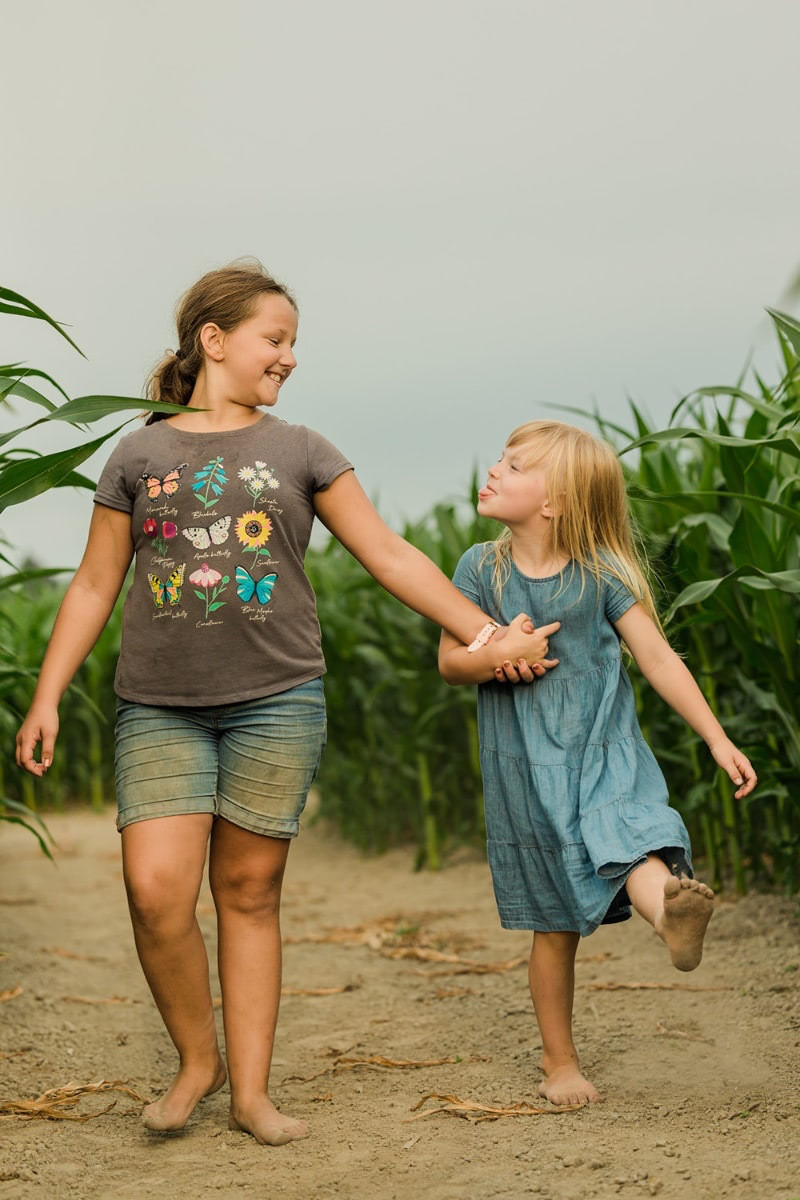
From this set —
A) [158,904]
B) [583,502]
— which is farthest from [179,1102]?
[583,502]

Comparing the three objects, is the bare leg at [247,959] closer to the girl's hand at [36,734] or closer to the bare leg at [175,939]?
the bare leg at [175,939]

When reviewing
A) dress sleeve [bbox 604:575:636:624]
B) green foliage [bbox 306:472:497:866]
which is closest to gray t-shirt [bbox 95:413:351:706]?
dress sleeve [bbox 604:575:636:624]

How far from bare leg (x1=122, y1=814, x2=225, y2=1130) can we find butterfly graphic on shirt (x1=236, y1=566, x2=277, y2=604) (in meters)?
0.40

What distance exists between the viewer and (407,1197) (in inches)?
81.1

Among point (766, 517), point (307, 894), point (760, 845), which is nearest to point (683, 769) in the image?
point (760, 845)

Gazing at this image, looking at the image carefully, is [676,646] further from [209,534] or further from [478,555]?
[209,534]

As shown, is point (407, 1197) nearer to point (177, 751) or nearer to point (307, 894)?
point (177, 751)

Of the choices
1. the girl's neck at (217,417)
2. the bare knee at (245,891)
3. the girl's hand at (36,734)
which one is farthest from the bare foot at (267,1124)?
the girl's neck at (217,417)

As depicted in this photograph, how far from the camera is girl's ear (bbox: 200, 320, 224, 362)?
8.23 ft

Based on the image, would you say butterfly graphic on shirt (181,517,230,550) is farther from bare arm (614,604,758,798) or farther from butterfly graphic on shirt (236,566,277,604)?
bare arm (614,604,758,798)

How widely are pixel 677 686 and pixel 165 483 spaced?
1004 mm

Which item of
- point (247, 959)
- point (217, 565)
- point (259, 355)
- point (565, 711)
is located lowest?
point (247, 959)

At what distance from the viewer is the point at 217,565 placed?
93.3 inches

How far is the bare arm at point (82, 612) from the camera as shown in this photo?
94.6 inches
